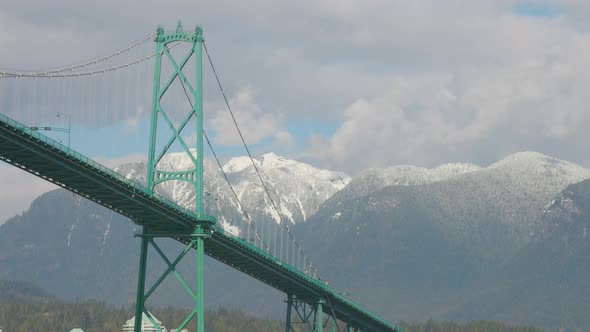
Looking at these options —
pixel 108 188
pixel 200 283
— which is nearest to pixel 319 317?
pixel 200 283

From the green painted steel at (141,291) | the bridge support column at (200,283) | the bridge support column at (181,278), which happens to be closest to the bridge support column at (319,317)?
the bridge support column at (181,278)

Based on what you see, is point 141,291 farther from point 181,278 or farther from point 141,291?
point 181,278

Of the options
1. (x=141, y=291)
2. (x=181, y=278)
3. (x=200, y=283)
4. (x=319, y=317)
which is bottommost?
(x=141, y=291)

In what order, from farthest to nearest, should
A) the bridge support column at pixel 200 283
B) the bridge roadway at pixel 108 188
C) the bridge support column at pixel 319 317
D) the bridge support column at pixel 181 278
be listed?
the bridge support column at pixel 319 317 → the bridge support column at pixel 200 283 → the bridge support column at pixel 181 278 → the bridge roadway at pixel 108 188

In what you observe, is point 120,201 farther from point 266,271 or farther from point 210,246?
point 266,271

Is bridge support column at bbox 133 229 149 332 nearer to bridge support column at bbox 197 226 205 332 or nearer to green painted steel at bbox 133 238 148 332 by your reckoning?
green painted steel at bbox 133 238 148 332

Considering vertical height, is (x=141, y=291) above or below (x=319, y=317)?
below

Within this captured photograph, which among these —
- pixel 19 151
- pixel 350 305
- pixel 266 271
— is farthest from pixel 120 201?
pixel 350 305

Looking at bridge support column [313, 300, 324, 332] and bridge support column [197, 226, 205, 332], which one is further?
bridge support column [313, 300, 324, 332]

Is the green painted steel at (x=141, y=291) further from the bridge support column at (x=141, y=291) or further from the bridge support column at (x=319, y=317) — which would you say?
the bridge support column at (x=319, y=317)

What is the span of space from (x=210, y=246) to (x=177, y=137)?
15.4 meters

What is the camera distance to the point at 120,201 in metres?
127

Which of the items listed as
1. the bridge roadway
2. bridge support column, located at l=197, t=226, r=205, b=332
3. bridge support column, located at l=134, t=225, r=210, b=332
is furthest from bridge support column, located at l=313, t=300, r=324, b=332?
bridge support column, located at l=197, t=226, r=205, b=332

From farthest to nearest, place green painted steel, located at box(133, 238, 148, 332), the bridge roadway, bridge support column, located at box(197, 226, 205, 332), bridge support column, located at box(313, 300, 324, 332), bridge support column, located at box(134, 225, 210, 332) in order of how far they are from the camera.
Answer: bridge support column, located at box(313, 300, 324, 332) < bridge support column, located at box(197, 226, 205, 332) < bridge support column, located at box(134, 225, 210, 332) < green painted steel, located at box(133, 238, 148, 332) < the bridge roadway
